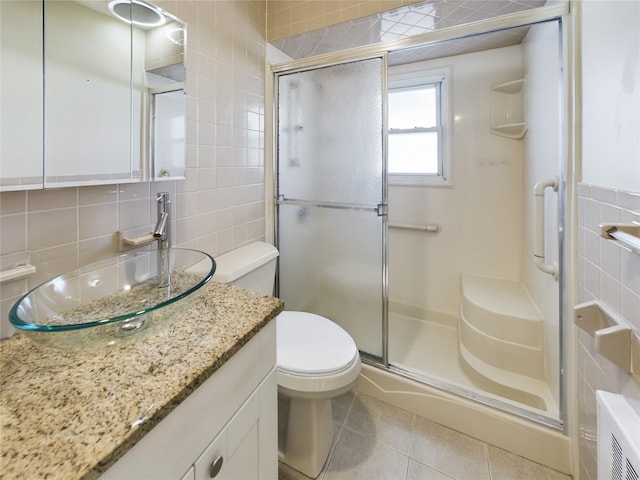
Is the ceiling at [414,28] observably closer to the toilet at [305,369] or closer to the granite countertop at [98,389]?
the toilet at [305,369]

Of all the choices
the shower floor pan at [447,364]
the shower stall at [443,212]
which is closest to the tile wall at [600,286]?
the shower stall at [443,212]

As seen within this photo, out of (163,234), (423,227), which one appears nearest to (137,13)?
(163,234)

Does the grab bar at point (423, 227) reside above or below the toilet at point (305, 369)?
above

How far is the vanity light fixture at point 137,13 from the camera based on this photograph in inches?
40.3

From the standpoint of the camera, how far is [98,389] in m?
0.56

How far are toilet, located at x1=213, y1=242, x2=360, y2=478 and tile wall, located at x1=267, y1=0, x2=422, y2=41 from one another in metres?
1.23

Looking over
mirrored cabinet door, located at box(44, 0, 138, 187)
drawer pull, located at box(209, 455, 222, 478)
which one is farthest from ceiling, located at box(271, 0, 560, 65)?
drawer pull, located at box(209, 455, 222, 478)

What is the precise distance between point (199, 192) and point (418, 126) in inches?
69.3

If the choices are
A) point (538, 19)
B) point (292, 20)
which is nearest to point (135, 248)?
point (292, 20)

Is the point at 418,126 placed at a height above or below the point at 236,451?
above

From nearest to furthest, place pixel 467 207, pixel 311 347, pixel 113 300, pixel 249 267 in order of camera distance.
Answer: pixel 113 300, pixel 311 347, pixel 249 267, pixel 467 207

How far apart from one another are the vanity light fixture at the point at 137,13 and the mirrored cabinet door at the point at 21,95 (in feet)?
0.75

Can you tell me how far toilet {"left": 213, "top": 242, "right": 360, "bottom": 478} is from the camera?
1.21 m

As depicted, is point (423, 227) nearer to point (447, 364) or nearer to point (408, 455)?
point (447, 364)
